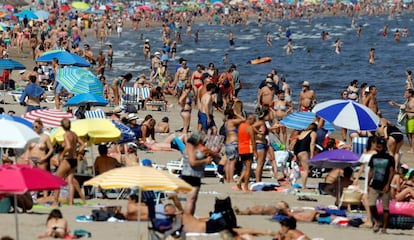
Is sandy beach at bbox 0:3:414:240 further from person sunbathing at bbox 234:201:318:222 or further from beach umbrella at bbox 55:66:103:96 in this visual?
beach umbrella at bbox 55:66:103:96

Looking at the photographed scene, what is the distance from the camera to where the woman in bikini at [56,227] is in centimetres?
1054

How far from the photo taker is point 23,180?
31.0 feet

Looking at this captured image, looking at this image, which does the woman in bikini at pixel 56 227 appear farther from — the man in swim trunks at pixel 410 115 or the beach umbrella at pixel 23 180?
the man in swim trunks at pixel 410 115

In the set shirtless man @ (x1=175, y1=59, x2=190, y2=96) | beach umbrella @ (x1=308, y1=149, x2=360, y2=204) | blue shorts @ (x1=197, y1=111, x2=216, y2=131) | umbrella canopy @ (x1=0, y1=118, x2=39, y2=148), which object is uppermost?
umbrella canopy @ (x1=0, y1=118, x2=39, y2=148)

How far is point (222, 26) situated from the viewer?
83.4 m

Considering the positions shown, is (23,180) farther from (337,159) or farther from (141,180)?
(337,159)

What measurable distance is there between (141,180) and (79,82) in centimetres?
1061

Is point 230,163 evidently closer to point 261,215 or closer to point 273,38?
point 261,215

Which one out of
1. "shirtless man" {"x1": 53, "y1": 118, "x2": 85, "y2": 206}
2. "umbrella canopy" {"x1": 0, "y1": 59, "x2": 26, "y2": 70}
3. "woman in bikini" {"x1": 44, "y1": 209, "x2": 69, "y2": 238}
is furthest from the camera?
"umbrella canopy" {"x1": 0, "y1": 59, "x2": 26, "y2": 70}

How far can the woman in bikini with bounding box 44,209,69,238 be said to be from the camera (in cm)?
1054

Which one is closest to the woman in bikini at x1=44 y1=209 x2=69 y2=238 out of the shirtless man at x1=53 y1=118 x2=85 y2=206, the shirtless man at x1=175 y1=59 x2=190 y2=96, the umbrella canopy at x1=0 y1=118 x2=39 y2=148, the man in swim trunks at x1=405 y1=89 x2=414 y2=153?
the umbrella canopy at x1=0 y1=118 x2=39 y2=148

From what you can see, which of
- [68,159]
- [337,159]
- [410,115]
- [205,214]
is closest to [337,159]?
[337,159]

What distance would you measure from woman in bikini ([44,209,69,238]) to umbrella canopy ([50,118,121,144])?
3113 millimetres

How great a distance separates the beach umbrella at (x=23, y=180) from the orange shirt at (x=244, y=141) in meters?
5.12
